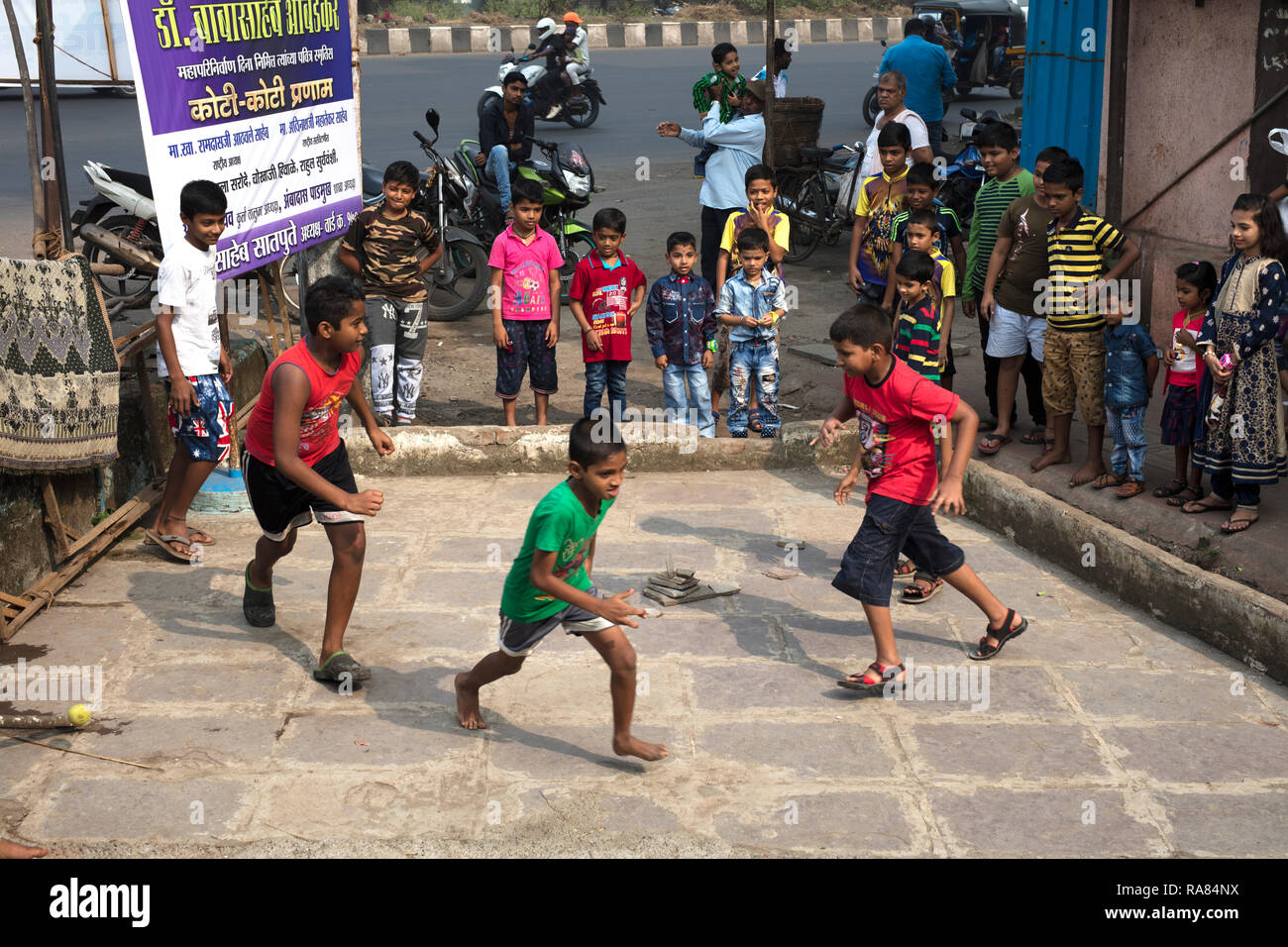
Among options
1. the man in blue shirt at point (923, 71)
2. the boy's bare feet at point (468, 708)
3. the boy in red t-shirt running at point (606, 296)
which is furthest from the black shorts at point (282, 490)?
the man in blue shirt at point (923, 71)

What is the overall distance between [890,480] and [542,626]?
5.12ft

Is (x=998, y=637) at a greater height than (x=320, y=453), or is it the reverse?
(x=320, y=453)

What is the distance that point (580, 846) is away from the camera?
399 cm

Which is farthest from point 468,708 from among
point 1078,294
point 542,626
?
point 1078,294

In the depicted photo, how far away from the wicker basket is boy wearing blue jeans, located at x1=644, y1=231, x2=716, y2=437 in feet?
17.9

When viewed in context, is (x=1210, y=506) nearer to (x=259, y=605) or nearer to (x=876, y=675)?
(x=876, y=675)

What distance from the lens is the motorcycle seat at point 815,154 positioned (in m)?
12.8

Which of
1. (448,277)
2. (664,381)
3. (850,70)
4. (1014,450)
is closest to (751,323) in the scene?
(664,381)

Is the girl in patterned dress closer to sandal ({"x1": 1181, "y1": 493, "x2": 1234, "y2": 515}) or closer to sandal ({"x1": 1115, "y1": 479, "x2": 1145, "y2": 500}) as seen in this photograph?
sandal ({"x1": 1181, "y1": 493, "x2": 1234, "y2": 515})

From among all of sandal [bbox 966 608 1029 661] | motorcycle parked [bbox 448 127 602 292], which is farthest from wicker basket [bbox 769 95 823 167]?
sandal [bbox 966 608 1029 661]

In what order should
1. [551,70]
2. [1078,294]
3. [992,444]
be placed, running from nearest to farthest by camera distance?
1. [1078,294]
2. [992,444]
3. [551,70]

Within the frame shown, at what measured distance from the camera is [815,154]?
504 inches

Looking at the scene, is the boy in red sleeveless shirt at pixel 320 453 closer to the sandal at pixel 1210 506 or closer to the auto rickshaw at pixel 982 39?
the sandal at pixel 1210 506

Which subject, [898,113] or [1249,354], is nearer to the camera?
[1249,354]
